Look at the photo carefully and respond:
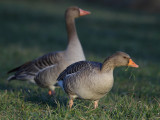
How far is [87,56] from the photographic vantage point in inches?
516

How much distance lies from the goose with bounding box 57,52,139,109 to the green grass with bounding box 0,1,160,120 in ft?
0.80

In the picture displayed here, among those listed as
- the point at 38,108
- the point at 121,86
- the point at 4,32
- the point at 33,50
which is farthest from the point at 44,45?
the point at 38,108

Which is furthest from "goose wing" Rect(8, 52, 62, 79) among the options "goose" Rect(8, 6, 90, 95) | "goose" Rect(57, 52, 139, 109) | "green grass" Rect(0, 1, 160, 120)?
"goose" Rect(57, 52, 139, 109)

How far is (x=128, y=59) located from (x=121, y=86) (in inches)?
136

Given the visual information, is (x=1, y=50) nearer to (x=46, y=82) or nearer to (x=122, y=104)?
(x=46, y=82)

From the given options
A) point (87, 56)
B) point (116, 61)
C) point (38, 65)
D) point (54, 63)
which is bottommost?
point (87, 56)

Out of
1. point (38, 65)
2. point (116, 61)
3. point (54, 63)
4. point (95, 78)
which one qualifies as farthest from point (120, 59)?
point (38, 65)

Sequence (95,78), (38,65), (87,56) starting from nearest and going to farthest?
(95,78) < (38,65) < (87,56)

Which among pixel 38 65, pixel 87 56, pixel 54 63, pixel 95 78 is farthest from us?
pixel 87 56

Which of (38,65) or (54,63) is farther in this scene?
(38,65)

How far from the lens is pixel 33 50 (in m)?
14.3

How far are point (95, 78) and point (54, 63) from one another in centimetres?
257

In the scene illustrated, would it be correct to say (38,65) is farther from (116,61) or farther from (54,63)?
(116,61)

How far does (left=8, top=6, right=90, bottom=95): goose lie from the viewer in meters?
7.60
